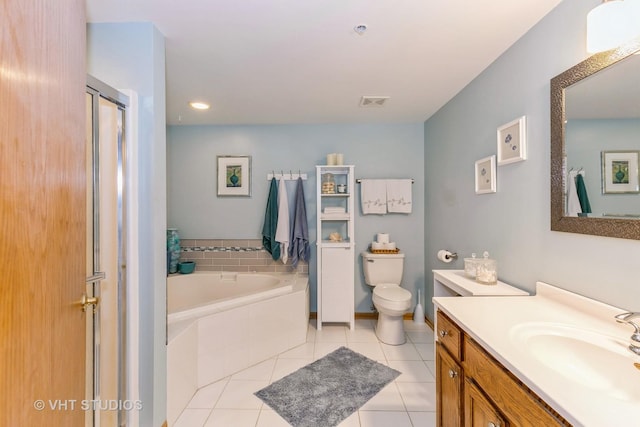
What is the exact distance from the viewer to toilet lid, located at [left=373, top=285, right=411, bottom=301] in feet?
8.70

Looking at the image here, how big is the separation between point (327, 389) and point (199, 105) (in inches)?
104

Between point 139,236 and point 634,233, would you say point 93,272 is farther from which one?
point 634,233

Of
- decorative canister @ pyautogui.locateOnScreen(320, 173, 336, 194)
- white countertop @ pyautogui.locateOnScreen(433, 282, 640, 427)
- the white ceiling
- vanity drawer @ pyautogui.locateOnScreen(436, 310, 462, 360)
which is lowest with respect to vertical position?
vanity drawer @ pyautogui.locateOnScreen(436, 310, 462, 360)

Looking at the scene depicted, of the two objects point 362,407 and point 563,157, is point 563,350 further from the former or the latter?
point 362,407

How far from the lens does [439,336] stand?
137 cm

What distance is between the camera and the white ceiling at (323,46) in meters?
1.39

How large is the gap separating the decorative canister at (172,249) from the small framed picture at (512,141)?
3.09m

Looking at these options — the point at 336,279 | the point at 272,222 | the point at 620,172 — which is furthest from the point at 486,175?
the point at 272,222

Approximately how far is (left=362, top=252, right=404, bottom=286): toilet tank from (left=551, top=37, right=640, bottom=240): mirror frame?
1.76 metres

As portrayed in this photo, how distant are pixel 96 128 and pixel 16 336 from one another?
1.03m

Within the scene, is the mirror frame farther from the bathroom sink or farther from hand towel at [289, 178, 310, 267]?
hand towel at [289, 178, 310, 267]

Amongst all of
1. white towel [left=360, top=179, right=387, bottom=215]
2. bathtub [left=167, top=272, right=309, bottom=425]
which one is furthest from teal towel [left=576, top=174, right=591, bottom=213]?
bathtub [left=167, top=272, right=309, bottom=425]

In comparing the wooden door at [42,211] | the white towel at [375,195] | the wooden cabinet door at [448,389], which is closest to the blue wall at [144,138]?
the wooden door at [42,211]

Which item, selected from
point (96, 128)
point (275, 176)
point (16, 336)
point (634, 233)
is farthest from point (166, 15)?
point (634, 233)
